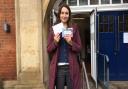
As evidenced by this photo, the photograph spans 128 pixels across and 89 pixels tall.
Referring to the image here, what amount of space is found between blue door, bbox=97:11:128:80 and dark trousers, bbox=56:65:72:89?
30.9ft

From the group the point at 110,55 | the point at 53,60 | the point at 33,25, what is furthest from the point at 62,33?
the point at 110,55

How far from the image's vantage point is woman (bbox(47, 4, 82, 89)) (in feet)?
17.2

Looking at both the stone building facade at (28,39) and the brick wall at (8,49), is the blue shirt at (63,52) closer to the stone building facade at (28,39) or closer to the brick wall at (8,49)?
the stone building facade at (28,39)

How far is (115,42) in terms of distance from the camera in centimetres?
1470

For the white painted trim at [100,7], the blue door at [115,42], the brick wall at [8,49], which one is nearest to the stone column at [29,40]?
Result: the brick wall at [8,49]

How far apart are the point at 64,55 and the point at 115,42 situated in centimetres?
955

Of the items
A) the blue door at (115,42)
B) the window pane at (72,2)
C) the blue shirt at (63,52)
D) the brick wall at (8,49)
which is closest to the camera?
the blue shirt at (63,52)

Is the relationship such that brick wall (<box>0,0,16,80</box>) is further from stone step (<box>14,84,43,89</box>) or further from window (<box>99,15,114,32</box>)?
window (<box>99,15,114,32</box>)

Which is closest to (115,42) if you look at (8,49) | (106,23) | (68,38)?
(106,23)

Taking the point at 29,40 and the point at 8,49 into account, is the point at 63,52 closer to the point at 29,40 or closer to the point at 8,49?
the point at 29,40

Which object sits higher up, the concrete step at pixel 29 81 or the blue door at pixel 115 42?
the blue door at pixel 115 42

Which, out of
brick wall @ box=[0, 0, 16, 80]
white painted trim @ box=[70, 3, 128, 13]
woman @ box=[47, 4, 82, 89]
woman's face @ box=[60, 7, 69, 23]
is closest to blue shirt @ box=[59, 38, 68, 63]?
woman @ box=[47, 4, 82, 89]

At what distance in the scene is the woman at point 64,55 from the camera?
5234 mm

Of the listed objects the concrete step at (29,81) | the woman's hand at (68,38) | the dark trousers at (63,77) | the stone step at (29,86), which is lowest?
the stone step at (29,86)
